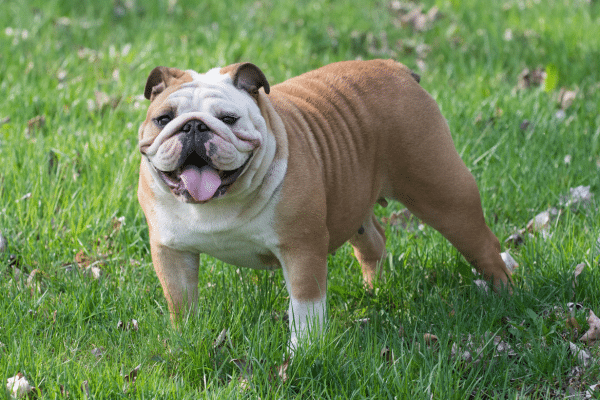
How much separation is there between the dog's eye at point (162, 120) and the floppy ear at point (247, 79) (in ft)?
1.02

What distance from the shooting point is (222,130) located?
2.68 m

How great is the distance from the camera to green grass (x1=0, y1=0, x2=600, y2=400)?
9.50 feet

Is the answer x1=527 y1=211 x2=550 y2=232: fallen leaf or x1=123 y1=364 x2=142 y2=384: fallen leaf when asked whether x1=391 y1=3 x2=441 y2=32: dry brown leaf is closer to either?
x1=527 y1=211 x2=550 y2=232: fallen leaf

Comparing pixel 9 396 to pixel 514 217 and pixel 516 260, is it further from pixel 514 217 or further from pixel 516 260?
pixel 514 217

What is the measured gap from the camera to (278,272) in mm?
3818

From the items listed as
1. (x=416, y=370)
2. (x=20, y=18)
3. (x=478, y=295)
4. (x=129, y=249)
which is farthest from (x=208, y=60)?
(x=416, y=370)

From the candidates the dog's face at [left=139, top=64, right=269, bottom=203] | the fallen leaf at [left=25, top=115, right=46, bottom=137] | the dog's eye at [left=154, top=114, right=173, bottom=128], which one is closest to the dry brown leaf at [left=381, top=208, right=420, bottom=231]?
the dog's face at [left=139, top=64, right=269, bottom=203]

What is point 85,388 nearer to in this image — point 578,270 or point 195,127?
point 195,127

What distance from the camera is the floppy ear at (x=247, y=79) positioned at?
2.89 metres

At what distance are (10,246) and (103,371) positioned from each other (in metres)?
1.44

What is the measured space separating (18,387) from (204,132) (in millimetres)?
1194

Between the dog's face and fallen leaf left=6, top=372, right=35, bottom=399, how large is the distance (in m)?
0.92

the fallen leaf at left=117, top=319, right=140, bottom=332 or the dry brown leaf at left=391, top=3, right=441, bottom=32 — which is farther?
the dry brown leaf at left=391, top=3, right=441, bottom=32

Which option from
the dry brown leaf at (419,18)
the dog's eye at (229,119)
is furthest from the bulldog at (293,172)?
the dry brown leaf at (419,18)
